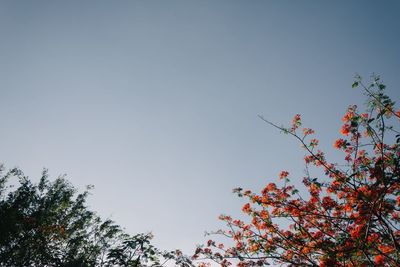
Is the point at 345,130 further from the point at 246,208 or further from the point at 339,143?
the point at 246,208

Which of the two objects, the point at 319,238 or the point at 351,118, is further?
the point at 319,238

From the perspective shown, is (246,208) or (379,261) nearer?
(379,261)

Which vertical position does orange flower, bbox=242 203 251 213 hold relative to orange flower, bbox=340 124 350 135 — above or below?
below

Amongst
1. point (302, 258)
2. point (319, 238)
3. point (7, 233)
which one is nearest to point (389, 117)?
point (319, 238)

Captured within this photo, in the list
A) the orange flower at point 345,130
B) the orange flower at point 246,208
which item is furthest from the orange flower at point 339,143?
the orange flower at point 246,208

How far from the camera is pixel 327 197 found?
10.8 m

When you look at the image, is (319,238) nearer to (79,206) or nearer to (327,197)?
(327,197)

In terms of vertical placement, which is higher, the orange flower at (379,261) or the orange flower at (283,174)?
the orange flower at (283,174)

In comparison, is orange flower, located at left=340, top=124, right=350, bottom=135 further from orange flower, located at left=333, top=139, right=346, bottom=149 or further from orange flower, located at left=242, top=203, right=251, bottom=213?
orange flower, located at left=242, top=203, right=251, bottom=213

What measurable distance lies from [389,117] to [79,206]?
765 inches

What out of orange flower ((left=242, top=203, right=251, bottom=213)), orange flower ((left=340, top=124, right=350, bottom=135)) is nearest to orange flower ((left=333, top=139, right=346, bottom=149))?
orange flower ((left=340, top=124, right=350, bottom=135))

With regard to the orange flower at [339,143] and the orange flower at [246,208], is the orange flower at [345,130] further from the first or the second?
the orange flower at [246,208]

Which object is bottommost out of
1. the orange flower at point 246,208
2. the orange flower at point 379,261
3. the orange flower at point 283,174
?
the orange flower at point 379,261

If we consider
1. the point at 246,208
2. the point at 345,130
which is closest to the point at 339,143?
the point at 345,130
